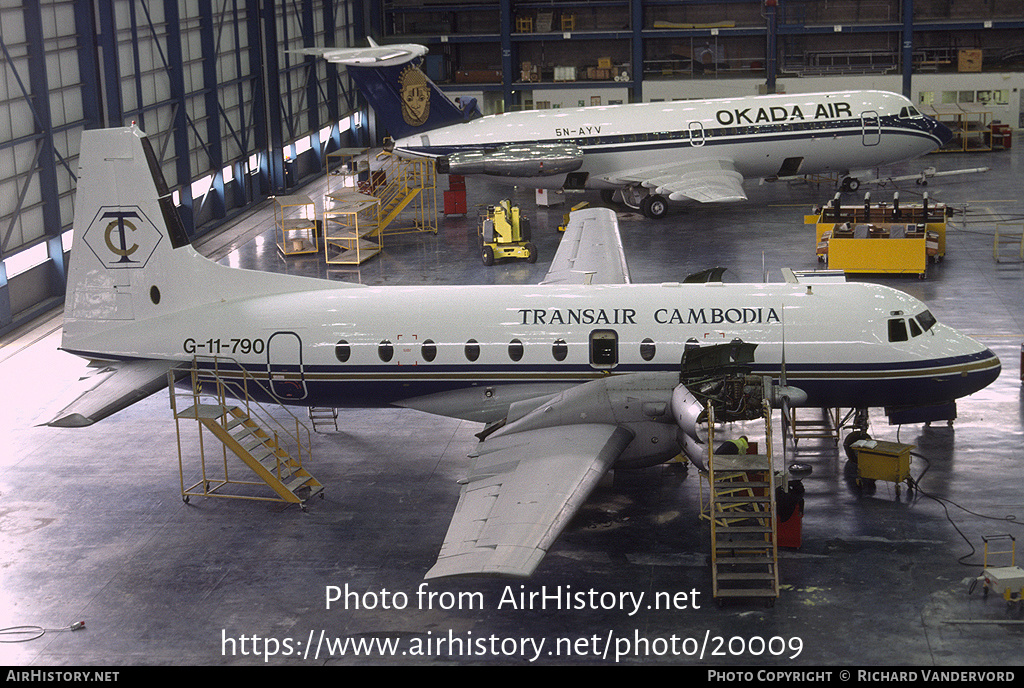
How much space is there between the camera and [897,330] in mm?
22062

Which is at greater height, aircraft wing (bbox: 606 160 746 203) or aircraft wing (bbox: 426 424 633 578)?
aircraft wing (bbox: 606 160 746 203)

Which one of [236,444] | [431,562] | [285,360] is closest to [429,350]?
[285,360]

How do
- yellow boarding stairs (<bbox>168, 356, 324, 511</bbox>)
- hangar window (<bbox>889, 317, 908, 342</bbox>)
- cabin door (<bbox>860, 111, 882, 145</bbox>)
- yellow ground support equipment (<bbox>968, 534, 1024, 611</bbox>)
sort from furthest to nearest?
cabin door (<bbox>860, 111, 882, 145</bbox>)
hangar window (<bbox>889, 317, 908, 342</bbox>)
yellow boarding stairs (<bbox>168, 356, 324, 511</bbox>)
yellow ground support equipment (<bbox>968, 534, 1024, 611</bbox>)

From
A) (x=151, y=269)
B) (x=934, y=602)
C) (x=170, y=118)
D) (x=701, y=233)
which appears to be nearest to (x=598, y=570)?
(x=934, y=602)

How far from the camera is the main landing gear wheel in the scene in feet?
150

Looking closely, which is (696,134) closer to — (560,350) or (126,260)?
(560,350)

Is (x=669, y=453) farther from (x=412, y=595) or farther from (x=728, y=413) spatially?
(x=412, y=595)

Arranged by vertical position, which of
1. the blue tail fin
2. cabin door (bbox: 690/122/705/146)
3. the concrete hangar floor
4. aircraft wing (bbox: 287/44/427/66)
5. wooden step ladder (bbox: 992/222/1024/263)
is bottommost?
the concrete hangar floor

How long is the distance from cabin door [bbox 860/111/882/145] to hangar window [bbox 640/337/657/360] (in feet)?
95.1

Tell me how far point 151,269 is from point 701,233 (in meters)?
25.2

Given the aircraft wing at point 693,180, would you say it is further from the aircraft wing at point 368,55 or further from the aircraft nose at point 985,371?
the aircraft nose at point 985,371

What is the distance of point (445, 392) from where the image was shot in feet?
75.7

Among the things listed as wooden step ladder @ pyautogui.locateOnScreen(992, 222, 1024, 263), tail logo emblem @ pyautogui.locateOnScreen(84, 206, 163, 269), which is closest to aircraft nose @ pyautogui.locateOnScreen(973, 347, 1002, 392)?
wooden step ladder @ pyautogui.locateOnScreen(992, 222, 1024, 263)

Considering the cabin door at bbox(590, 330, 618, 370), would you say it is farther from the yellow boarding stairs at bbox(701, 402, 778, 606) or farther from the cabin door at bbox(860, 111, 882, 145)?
the cabin door at bbox(860, 111, 882, 145)
